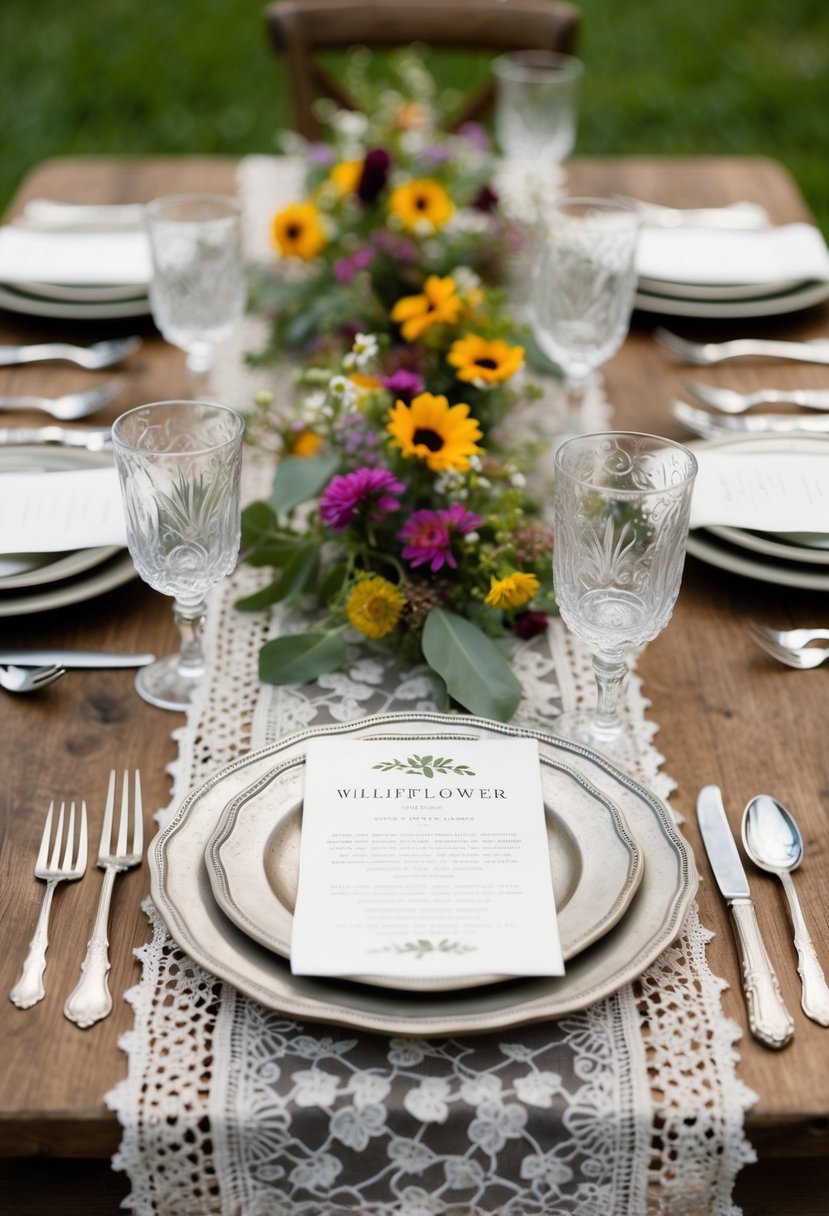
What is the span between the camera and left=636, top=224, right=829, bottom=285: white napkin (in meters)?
1.66

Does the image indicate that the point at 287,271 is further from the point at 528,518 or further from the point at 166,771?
the point at 166,771

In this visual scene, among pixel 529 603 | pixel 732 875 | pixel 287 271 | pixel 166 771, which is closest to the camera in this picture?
pixel 732 875

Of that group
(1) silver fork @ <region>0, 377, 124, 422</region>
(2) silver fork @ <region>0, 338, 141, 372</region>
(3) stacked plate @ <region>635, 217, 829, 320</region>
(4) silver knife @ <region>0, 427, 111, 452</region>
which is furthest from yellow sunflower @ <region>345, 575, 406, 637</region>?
(3) stacked plate @ <region>635, 217, 829, 320</region>

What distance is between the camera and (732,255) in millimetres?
1715

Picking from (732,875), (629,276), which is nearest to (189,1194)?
(732,875)

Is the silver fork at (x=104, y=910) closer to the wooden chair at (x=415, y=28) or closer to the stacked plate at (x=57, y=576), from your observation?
the stacked plate at (x=57, y=576)

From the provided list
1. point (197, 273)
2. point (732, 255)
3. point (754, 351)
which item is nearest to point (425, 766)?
point (197, 273)

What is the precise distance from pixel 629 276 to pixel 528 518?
0.31 meters

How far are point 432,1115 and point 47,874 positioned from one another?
309 millimetres

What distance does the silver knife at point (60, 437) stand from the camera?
4.33 ft

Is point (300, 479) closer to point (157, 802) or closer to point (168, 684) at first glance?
point (168, 684)

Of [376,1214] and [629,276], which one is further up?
[629,276]

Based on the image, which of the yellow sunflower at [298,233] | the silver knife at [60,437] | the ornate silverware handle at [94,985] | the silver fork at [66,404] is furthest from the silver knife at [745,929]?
the yellow sunflower at [298,233]

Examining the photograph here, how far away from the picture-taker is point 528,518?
122 centimetres
